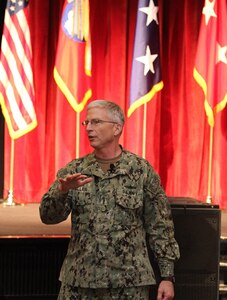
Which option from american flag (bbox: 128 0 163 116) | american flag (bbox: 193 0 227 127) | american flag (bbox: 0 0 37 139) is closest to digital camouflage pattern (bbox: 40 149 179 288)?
american flag (bbox: 0 0 37 139)

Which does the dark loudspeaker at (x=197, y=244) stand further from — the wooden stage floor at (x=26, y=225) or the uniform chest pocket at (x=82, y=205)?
the wooden stage floor at (x=26, y=225)

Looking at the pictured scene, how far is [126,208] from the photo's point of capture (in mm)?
2662

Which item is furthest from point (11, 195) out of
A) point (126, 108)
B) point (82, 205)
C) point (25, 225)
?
point (82, 205)

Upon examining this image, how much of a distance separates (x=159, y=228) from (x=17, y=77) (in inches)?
182

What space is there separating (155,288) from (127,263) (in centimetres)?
71

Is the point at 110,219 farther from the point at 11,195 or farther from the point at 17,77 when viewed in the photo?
the point at 17,77

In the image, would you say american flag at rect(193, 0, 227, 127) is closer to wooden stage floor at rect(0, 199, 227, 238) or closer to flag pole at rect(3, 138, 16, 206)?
wooden stage floor at rect(0, 199, 227, 238)

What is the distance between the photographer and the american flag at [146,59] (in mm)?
7270

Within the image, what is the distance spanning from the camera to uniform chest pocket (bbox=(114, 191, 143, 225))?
2654 millimetres

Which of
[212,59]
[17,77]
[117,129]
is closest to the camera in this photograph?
[117,129]

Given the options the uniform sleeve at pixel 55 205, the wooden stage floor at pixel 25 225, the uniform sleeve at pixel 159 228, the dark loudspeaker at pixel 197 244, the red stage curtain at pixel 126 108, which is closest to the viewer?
the uniform sleeve at pixel 55 205

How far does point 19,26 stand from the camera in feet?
23.3

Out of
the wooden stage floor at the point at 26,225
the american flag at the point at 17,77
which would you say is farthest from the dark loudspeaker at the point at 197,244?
the american flag at the point at 17,77

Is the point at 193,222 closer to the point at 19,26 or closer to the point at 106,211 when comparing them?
the point at 106,211
